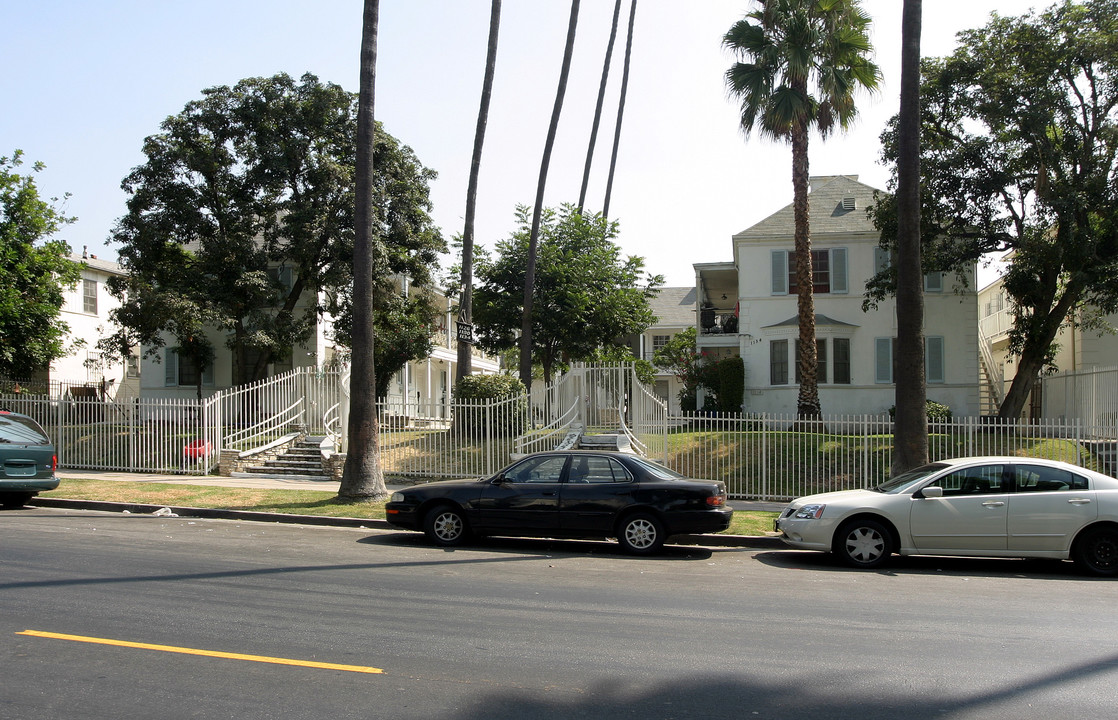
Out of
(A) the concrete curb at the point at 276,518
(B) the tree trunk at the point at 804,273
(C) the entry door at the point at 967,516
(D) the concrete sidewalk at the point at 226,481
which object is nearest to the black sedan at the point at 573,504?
(A) the concrete curb at the point at 276,518

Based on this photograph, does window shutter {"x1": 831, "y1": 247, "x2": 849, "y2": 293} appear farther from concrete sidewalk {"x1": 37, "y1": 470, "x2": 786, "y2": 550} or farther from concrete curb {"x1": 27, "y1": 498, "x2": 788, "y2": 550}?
concrete curb {"x1": 27, "y1": 498, "x2": 788, "y2": 550}

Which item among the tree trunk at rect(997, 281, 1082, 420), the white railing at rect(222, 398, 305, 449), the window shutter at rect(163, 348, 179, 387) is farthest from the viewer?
the window shutter at rect(163, 348, 179, 387)

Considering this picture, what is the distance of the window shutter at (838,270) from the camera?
2736cm

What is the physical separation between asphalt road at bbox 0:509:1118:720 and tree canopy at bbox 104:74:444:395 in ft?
49.0

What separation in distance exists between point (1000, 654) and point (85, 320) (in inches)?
1445

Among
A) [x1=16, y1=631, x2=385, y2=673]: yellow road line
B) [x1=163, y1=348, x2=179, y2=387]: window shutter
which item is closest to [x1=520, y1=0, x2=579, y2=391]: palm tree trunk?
[x1=163, y1=348, x2=179, y2=387]: window shutter

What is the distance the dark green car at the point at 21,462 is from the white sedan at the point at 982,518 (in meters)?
12.2

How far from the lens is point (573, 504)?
10.7 meters

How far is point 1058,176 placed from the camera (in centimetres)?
2131

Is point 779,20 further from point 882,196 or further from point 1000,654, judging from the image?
point 1000,654

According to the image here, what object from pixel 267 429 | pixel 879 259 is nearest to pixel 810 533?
pixel 267 429

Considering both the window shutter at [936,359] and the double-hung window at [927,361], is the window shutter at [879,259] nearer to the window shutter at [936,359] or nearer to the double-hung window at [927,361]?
the double-hung window at [927,361]

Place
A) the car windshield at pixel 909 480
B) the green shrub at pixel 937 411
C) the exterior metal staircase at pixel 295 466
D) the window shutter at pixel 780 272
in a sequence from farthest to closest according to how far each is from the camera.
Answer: the window shutter at pixel 780 272, the green shrub at pixel 937 411, the exterior metal staircase at pixel 295 466, the car windshield at pixel 909 480

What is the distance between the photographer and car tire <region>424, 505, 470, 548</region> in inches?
435
